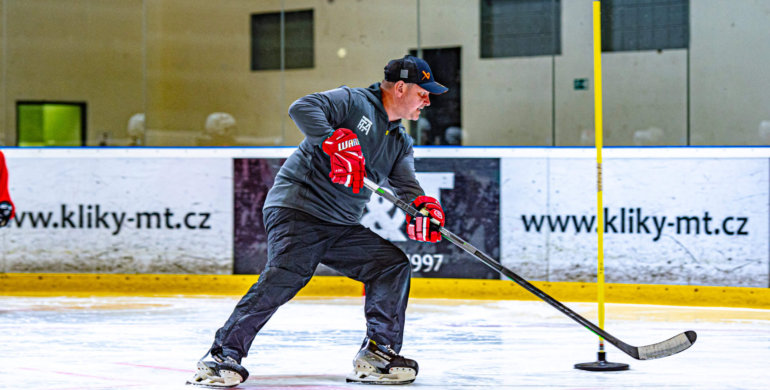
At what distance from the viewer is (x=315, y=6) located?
8.99 metres

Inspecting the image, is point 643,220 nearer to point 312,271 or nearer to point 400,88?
point 400,88

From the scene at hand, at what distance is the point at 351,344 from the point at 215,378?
4.73 ft

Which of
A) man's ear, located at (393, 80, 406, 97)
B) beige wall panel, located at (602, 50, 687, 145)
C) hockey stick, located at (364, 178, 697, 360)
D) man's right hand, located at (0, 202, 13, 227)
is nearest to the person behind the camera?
man's ear, located at (393, 80, 406, 97)

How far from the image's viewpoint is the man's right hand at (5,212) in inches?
250

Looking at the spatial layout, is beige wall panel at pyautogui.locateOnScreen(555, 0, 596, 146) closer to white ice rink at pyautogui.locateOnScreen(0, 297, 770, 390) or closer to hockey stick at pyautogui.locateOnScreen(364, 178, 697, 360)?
white ice rink at pyautogui.locateOnScreen(0, 297, 770, 390)

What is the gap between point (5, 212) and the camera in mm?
6371

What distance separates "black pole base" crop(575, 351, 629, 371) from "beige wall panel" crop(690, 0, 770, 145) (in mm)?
3450

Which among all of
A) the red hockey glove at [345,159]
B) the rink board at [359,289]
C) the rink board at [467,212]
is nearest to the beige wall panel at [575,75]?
the rink board at [467,212]

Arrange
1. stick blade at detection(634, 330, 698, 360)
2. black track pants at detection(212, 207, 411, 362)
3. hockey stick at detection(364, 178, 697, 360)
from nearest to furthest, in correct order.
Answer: black track pants at detection(212, 207, 411, 362) < hockey stick at detection(364, 178, 697, 360) < stick blade at detection(634, 330, 698, 360)

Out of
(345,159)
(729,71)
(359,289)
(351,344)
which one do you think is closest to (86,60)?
(359,289)

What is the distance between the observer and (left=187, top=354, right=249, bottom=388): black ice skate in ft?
12.0

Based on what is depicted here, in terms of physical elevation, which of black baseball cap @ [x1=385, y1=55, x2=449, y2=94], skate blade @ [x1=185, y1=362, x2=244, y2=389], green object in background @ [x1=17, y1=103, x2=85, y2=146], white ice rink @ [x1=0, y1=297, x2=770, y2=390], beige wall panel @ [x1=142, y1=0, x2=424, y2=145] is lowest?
white ice rink @ [x1=0, y1=297, x2=770, y2=390]

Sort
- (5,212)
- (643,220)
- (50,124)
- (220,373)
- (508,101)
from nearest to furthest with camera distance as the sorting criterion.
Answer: (220,373) → (5,212) → (643,220) → (508,101) → (50,124)

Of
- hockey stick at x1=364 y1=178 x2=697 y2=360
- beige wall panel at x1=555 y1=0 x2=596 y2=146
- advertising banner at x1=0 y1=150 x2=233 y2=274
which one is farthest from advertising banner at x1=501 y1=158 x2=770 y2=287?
hockey stick at x1=364 y1=178 x2=697 y2=360
